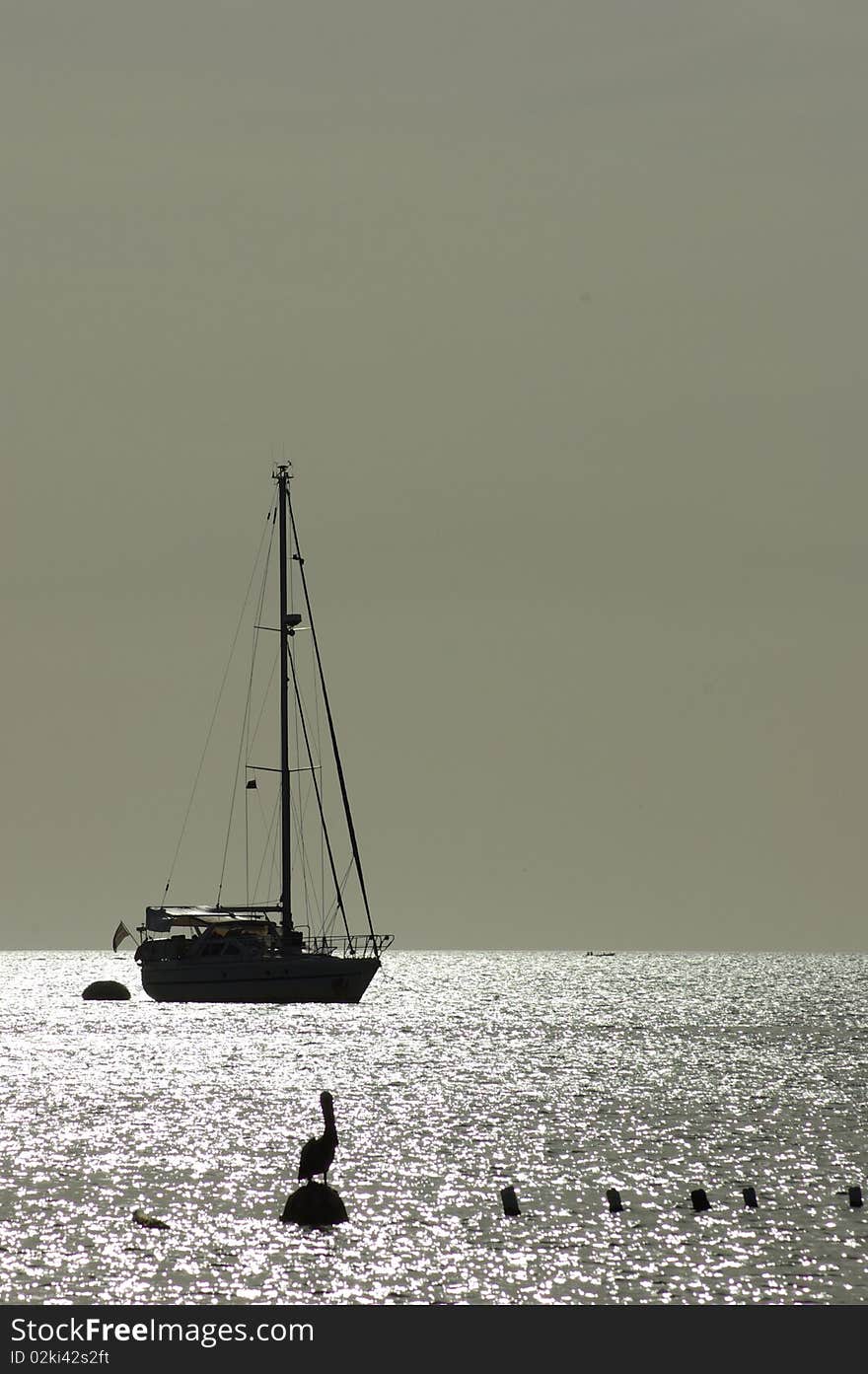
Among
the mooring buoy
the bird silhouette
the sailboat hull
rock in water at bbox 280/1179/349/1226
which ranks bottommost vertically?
rock in water at bbox 280/1179/349/1226

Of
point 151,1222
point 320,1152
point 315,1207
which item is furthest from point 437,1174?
point 151,1222

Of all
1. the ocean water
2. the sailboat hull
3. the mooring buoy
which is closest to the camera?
the ocean water

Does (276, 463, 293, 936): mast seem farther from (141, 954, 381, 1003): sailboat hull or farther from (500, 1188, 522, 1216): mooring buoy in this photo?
(500, 1188, 522, 1216): mooring buoy

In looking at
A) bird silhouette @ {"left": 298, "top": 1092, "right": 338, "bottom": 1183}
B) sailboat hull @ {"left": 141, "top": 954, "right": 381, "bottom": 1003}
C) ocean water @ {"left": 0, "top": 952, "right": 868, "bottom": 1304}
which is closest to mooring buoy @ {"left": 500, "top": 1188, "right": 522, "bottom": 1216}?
ocean water @ {"left": 0, "top": 952, "right": 868, "bottom": 1304}

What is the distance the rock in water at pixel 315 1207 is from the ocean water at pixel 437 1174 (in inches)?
15.4

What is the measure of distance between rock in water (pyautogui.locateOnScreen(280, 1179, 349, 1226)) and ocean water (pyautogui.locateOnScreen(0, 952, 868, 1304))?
0.39 metres

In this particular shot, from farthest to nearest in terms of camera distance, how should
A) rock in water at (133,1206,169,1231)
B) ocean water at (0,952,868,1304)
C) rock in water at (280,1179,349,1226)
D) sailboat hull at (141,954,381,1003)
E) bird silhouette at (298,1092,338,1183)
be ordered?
sailboat hull at (141,954,381,1003)
bird silhouette at (298,1092,338,1183)
rock in water at (133,1206,169,1231)
rock in water at (280,1179,349,1226)
ocean water at (0,952,868,1304)

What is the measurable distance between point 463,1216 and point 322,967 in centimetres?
7041

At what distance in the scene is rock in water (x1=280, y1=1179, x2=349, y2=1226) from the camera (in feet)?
143

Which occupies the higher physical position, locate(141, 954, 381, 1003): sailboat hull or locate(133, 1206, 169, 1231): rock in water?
locate(141, 954, 381, 1003): sailboat hull

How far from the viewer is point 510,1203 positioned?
46.0 m

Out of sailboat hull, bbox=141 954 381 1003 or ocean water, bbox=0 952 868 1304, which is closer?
ocean water, bbox=0 952 868 1304

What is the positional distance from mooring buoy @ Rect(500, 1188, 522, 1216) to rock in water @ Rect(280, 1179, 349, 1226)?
431 centimetres
